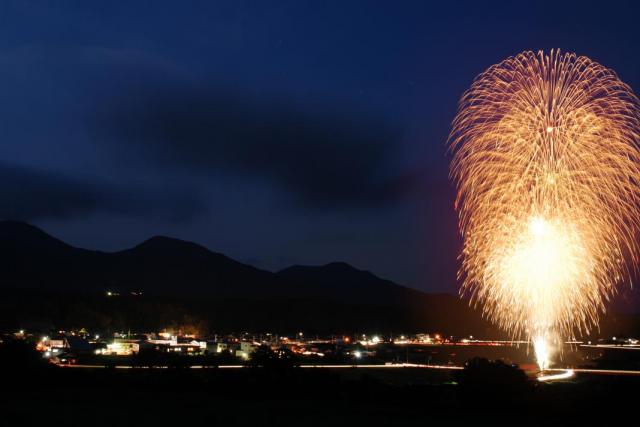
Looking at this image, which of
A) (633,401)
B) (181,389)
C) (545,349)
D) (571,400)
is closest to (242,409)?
(181,389)

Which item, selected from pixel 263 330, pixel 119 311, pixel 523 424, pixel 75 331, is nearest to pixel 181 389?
pixel 523 424

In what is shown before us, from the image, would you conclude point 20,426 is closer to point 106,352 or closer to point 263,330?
point 106,352

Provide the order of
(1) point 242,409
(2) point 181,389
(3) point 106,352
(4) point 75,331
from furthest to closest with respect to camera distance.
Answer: (4) point 75,331 < (3) point 106,352 < (2) point 181,389 < (1) point 242,409

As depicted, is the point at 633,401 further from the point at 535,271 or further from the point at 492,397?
the point at 535,271

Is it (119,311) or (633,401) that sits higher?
(119,311)

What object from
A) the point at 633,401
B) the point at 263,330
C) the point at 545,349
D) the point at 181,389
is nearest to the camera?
A: the point at 633,401

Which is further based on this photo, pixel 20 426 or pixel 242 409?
pixel 242 409
